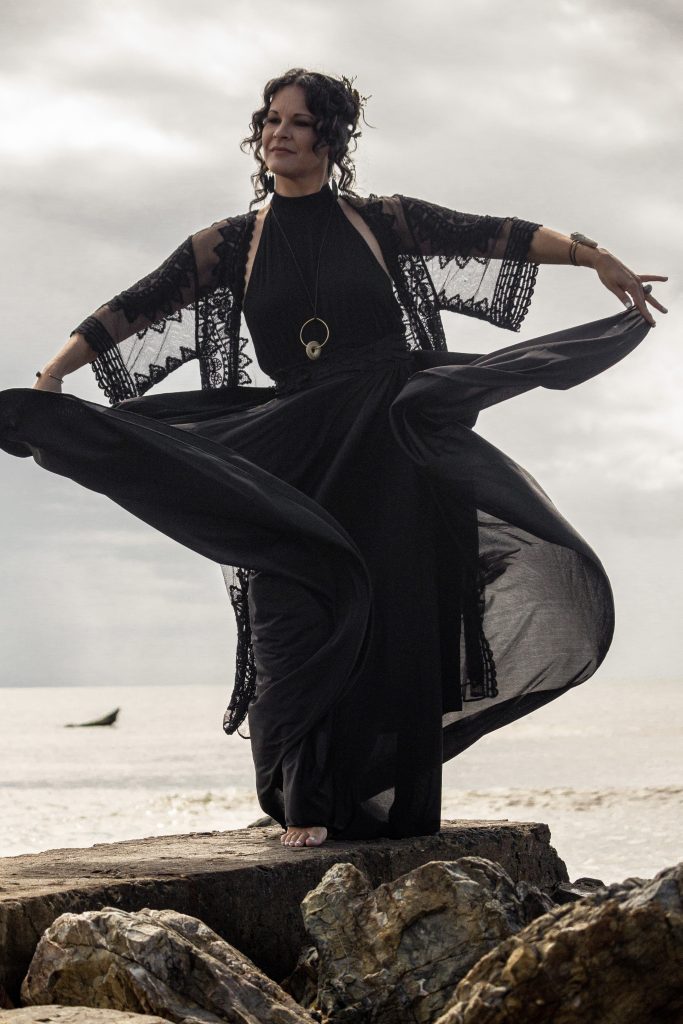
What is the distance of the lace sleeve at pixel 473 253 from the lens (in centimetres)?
435

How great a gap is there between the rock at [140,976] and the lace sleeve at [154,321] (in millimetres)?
2263

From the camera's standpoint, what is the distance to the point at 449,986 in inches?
110

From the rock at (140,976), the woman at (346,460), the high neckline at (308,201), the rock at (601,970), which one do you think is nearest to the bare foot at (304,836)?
the woman at (346,460)

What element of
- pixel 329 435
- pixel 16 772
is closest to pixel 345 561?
pixel 329 435

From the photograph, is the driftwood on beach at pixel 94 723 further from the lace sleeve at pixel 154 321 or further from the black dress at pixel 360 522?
the black dress at pixel 360 522

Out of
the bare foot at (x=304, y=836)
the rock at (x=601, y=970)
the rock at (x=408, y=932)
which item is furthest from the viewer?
the bare foot at (x=304, y=836)

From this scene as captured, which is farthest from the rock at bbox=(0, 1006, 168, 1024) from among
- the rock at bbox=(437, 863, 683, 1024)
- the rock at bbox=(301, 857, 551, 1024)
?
the rock at bbox=(301, 857, 551, 1024)

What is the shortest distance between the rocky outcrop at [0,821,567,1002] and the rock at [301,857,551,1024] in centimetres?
45

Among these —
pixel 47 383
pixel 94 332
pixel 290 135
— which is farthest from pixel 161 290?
pixel 290 135

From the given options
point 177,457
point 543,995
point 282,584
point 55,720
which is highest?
point 177,457

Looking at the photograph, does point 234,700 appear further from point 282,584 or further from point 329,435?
point 329,435

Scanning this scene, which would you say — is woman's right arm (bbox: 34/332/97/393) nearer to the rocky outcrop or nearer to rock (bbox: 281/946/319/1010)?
the rocky outcrop

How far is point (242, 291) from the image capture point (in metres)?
4.43

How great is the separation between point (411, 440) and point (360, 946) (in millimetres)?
1686
